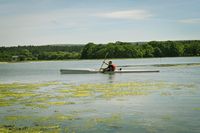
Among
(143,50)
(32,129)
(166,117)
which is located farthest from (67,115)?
(143,50)

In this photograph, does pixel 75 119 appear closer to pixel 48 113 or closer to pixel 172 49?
pixel 48 113

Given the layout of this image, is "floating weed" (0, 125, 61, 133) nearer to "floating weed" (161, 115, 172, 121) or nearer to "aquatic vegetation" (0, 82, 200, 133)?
"aquatic vegetation" (0, 82, 200, 133)

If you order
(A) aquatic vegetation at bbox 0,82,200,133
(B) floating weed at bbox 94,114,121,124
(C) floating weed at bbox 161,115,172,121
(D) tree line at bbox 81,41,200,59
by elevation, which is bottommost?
(A) aquatic vegetation at bbox 0,82,200,133

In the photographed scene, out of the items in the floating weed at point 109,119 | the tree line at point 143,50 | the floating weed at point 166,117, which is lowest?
the floating weed at point 109,119

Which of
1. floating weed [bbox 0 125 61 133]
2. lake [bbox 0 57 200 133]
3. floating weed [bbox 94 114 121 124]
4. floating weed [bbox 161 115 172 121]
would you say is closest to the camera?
floating weed [bbox 0 125 61 133]

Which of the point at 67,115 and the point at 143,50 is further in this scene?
the point at 143,50

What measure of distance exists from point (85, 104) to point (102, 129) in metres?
5.72

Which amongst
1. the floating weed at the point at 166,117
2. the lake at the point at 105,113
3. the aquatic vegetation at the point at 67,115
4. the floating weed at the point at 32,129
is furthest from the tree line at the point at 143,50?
the floating weed at the point at 32,129

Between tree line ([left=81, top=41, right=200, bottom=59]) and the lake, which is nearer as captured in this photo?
the lake

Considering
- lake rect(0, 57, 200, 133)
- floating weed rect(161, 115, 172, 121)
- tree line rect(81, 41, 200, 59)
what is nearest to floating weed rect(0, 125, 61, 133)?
lake rect(0, 57, 200, 133)

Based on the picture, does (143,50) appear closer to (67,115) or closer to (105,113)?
(105,113)

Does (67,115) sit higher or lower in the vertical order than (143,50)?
lower

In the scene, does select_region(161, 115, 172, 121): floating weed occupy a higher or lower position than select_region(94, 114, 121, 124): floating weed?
higher

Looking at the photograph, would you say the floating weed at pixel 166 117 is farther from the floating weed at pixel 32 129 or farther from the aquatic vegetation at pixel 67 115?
the floating weed at pixel 32 129
